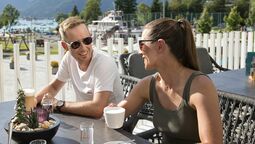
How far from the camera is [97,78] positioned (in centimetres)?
227

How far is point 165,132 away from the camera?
1.84 metres

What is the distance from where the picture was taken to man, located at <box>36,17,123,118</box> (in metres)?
2.15

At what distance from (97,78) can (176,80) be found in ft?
2.13

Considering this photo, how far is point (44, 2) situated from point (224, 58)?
582 feet

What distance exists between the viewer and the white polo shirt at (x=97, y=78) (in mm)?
2254

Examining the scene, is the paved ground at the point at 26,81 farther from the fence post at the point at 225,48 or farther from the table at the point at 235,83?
the fence post at the point at 225,48

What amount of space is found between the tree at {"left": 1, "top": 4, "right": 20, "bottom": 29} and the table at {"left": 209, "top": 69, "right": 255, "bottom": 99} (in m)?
42.7

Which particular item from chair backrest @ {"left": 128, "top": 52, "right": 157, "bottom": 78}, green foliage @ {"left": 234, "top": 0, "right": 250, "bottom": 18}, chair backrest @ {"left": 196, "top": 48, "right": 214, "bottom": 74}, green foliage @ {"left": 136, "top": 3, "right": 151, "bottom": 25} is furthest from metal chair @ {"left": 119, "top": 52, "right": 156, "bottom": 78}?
green foliage @ {"left": 136, "top": 3, "right": 151, "bottom": 25}

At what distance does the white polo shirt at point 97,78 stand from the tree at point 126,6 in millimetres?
57651

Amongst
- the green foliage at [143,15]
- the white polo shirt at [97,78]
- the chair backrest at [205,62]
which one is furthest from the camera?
the green foliage at [143,15]

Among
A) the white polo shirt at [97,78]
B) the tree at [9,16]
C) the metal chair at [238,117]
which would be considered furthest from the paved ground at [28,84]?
the tree at [9,16]

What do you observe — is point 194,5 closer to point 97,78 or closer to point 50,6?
point 97,78

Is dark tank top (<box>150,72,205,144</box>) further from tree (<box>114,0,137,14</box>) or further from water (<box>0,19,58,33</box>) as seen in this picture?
tree (<box>114,0,137,14</box>)

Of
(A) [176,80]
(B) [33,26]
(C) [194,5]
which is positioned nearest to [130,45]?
(A) [176,80]
